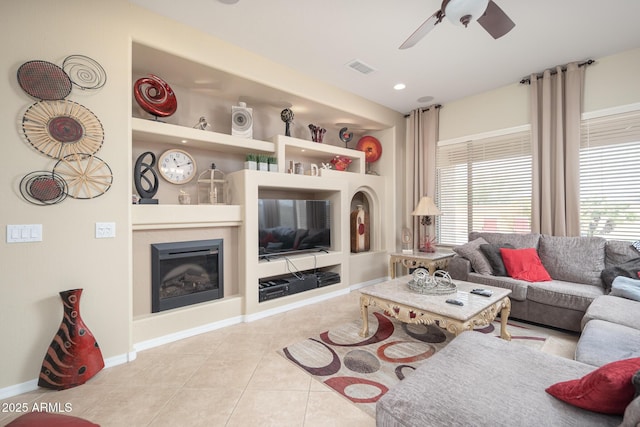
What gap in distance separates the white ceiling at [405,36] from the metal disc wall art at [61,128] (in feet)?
3.48

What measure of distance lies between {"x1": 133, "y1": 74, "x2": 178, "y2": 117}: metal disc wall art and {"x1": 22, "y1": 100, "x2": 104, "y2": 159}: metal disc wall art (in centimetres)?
59

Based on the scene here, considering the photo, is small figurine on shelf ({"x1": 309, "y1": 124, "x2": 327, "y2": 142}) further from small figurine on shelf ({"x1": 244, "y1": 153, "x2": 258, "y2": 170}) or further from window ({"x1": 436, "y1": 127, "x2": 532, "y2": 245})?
→ window ({"x1": 436, "y1": 127, "x2": 532, "y2": 245})

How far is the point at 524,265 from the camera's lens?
3123mm

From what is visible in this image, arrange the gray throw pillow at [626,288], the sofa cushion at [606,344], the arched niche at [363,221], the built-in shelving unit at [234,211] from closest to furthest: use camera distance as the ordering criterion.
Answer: the sofa cushion at [606,344] → the gray throw pillow at [626,288] → the built-in shelving unit at [234,211] → the arched niche at [363,221]

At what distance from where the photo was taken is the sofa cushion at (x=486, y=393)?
3.34 feet

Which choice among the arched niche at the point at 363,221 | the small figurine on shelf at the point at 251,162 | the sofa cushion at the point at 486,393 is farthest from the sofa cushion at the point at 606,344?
the small figurine on shelf at the point at 251,162

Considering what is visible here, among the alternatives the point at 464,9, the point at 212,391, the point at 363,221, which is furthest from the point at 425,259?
the point at 212,391

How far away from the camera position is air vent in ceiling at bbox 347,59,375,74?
10.6 ft

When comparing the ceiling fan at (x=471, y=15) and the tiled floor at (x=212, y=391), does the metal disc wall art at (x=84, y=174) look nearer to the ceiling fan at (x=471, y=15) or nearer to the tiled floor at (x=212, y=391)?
the tiled floor at (x=212, y=391)

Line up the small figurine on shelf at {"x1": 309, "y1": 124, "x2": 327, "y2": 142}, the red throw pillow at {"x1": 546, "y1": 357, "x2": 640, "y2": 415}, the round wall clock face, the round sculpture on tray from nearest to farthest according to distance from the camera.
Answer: the red throw pillow at {"x1": 546, "y1": 357, "x2": 640, "y2": 415}
the round sculpture on tray
the round wall clock face
the small figurine on shelf at {"x1": 309, "y1": 124, "x2": 327, "y2": 142}

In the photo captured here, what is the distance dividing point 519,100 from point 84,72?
473 cm

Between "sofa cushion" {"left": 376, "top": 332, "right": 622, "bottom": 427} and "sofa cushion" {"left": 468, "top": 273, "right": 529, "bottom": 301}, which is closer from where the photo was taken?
"sofa cushion" {"left": 376, "top": 332, "right": 622, "bottom": 427}

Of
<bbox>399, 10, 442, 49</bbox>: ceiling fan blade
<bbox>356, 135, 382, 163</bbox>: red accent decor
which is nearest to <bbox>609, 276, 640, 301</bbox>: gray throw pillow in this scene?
<bbox>399, 10, 442, 49</bbox>: ceiling fan blade

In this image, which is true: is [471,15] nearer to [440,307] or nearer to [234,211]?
[440,307]
